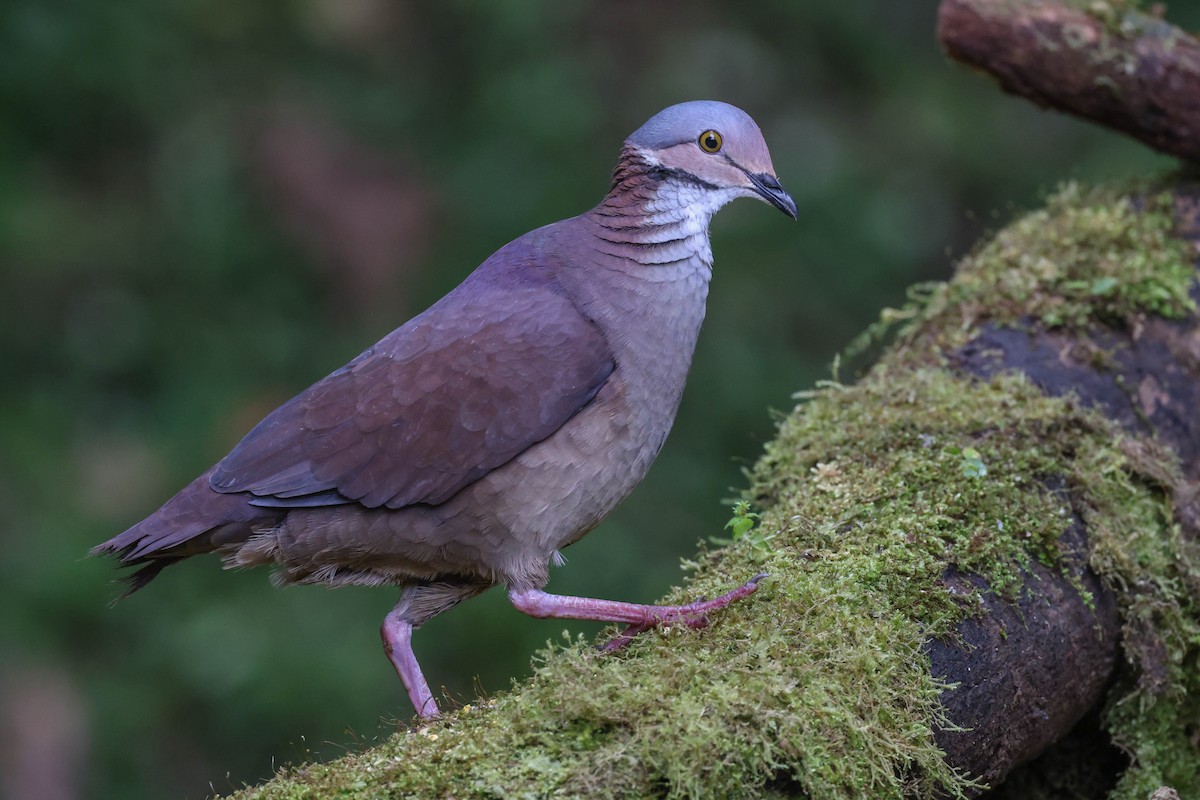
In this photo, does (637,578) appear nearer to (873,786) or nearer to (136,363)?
(136,363)

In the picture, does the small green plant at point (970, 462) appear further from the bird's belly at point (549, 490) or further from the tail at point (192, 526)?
the tail at point (192, 526)

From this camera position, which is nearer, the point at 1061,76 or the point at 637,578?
the point at 1061,76

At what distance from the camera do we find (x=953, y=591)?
3314 mm

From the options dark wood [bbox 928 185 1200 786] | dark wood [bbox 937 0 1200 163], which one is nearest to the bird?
dark wood [bbox 928 185 1200 786]

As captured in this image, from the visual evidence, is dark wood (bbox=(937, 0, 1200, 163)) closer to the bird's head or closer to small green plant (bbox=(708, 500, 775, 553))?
the bird's head

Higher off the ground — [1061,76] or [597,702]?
[1061,76]

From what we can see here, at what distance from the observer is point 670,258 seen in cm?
388

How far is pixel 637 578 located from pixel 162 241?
358 cm

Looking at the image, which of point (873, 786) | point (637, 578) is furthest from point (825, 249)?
point (873, 786)

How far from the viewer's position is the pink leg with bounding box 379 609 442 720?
3.77 metres

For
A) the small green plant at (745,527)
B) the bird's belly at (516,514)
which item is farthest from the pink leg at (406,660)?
the small green plant at (745,527)

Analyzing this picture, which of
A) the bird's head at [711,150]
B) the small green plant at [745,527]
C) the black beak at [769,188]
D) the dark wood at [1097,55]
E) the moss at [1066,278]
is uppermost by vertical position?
the dark wood at [1097,55]

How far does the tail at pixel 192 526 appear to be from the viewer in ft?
12.3

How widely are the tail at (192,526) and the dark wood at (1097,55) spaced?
131 inches
